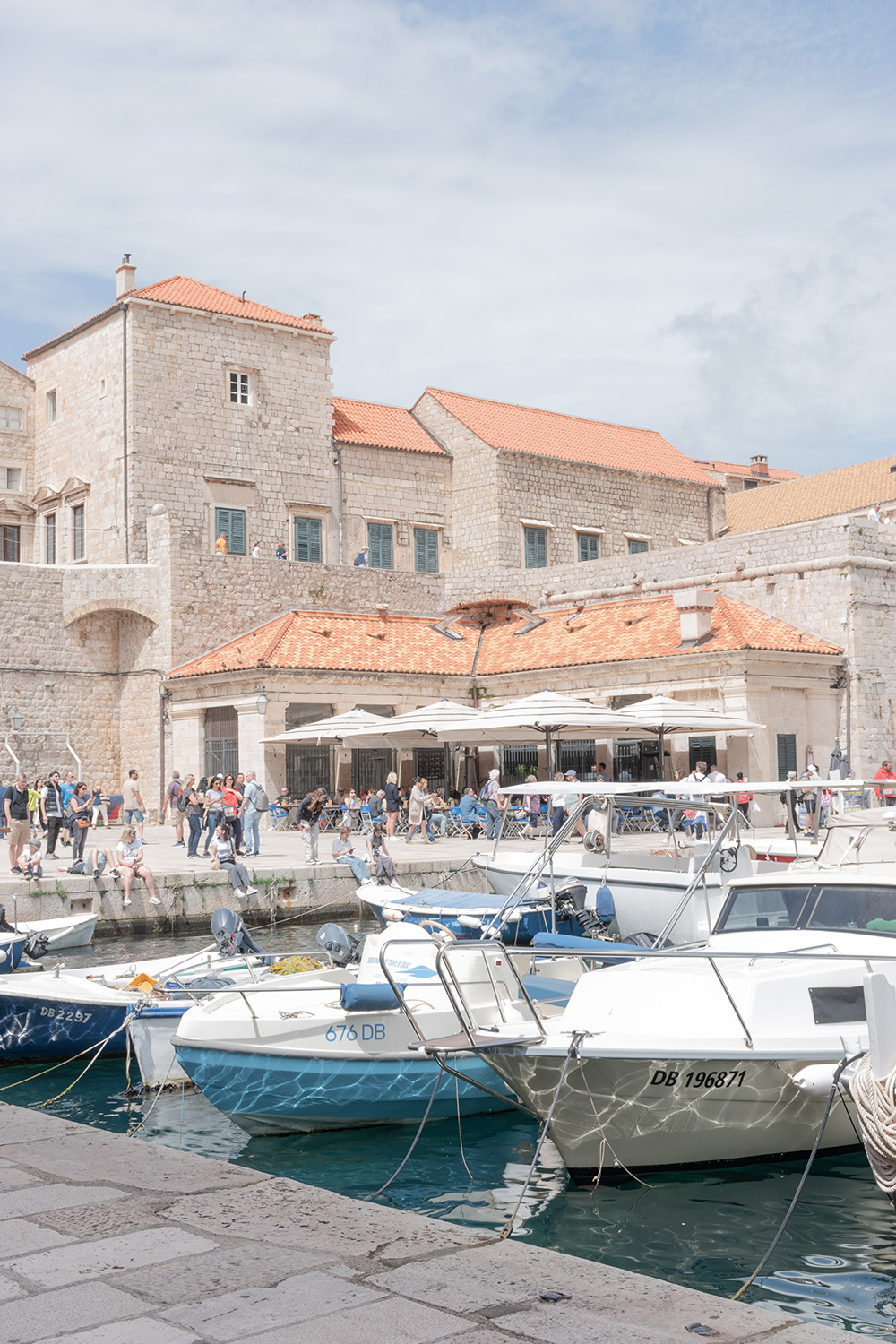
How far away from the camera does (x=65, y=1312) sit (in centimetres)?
429

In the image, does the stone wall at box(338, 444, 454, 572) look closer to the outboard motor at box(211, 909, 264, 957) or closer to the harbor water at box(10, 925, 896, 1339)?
the outboard motor at box(211, 909, 264, 957)

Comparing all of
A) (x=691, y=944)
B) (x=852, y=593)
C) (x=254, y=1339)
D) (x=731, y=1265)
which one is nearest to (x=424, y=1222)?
(x=254, y=1339)

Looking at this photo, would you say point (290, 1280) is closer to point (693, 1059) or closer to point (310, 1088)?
point (693, 1059)

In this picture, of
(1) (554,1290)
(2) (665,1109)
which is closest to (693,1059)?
(2) (665,1109)

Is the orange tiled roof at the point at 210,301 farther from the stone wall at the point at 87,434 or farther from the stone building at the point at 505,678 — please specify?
the stone building at the point at 505,678

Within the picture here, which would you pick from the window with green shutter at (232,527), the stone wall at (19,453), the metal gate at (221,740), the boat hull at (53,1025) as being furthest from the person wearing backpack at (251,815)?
the stone wall at (19,453)

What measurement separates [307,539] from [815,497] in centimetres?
2420

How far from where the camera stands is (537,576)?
36.8 m

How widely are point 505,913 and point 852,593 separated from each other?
60.1 feet

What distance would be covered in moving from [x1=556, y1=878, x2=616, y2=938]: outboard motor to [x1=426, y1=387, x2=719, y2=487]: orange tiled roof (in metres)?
27.4

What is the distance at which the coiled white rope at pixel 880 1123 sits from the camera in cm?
596

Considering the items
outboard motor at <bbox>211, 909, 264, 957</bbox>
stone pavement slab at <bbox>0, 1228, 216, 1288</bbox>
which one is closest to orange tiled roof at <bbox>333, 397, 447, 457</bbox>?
outboard motor at <bbox>211, 909, 264, 957</bbox>

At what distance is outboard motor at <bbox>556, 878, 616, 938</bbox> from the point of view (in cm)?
1428

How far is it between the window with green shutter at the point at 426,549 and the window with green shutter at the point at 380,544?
3.16ft
